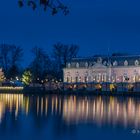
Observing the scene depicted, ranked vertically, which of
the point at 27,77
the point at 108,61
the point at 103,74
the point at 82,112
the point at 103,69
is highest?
the point at 108,61

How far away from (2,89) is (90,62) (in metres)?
17.7

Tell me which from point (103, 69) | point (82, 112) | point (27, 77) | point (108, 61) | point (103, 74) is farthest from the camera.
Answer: point (103, 74)

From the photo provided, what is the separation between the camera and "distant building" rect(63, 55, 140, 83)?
78.8m

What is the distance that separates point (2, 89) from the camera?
3073 inches

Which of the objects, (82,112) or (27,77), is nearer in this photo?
(82,112)

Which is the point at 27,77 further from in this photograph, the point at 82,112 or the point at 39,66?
the point at 82,112

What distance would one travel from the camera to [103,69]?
271 feet

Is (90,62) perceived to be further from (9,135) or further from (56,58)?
(9,135)

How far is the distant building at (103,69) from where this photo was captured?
7875 centimetres

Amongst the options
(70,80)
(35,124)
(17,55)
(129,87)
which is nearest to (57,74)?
(70,80)

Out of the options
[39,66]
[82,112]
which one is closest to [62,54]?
[39,66]

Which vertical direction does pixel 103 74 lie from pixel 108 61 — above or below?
below

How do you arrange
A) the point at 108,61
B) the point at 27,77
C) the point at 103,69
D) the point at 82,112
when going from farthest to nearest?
the point at 103,69
the point at 108,61
the point at 27,77
the point at 82,112

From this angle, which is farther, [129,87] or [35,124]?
[129,87]
